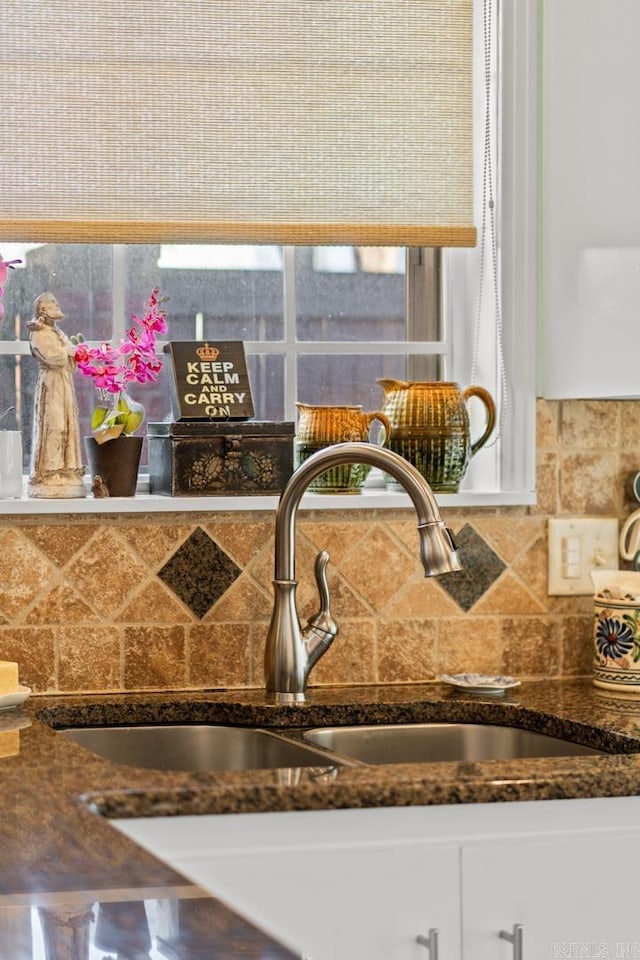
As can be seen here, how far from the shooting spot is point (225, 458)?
84.8 inches

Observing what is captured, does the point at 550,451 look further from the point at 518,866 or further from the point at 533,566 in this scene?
the point at 518,866

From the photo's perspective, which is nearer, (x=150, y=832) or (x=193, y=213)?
(x=150, y=832)

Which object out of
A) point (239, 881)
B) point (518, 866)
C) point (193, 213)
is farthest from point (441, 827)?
point (193, 213)

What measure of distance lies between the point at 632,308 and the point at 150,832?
1.07m

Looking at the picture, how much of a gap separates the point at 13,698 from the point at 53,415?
447 millimetres

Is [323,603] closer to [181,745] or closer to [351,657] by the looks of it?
Answer: [351,657]

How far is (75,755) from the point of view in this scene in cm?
167

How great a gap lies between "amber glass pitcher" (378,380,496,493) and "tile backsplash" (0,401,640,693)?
7cm

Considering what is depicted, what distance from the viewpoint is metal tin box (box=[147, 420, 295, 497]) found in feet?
7.02

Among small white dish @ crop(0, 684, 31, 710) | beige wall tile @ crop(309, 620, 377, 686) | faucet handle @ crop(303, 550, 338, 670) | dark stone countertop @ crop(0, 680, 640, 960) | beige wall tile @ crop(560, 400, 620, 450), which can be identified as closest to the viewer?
dark stone countertop @ crop(0, 680, 640, 960)

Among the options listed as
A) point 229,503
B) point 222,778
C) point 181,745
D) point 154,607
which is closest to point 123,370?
point 229,503

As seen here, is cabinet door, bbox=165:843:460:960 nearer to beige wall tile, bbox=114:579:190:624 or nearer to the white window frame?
beige wall tile, bbox=114:579:190:624

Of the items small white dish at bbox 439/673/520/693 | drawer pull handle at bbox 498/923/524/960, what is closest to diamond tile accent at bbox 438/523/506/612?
small white dish at bbox 439/673/520/693

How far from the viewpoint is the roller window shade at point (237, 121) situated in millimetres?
2160
